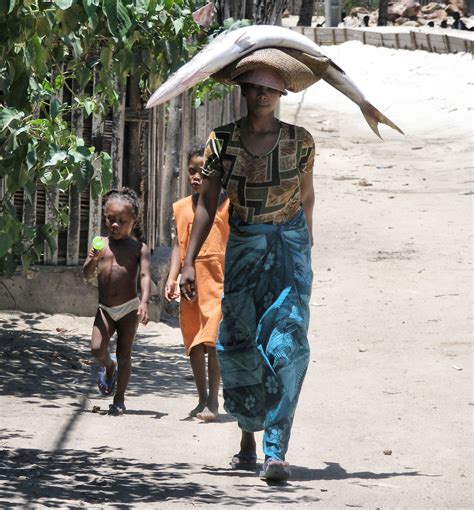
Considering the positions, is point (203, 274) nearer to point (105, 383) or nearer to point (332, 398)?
point (105, 383)

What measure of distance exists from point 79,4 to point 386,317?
6441 mm

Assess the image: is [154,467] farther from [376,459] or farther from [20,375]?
[20,375]

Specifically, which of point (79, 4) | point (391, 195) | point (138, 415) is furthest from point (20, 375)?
point (391, 195)

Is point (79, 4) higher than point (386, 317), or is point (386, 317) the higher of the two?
point (79, 4)

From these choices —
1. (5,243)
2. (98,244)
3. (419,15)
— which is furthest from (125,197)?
(419,15)

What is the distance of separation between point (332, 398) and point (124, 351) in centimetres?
149

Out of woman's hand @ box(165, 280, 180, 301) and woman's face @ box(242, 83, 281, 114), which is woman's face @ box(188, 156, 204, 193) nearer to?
woman's hand @ box(165, 280, 180, 301)

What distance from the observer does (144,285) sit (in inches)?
277

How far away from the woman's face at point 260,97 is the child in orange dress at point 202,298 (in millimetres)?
1541

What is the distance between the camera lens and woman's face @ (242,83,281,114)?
555cm

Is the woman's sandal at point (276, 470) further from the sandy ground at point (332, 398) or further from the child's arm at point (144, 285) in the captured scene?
the child's arm at point (144, 285)

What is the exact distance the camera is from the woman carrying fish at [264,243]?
5543mm

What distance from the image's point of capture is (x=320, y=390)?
8.12m

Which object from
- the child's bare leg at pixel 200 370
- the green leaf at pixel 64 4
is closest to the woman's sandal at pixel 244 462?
the child's bare leg at pixel 200 370
